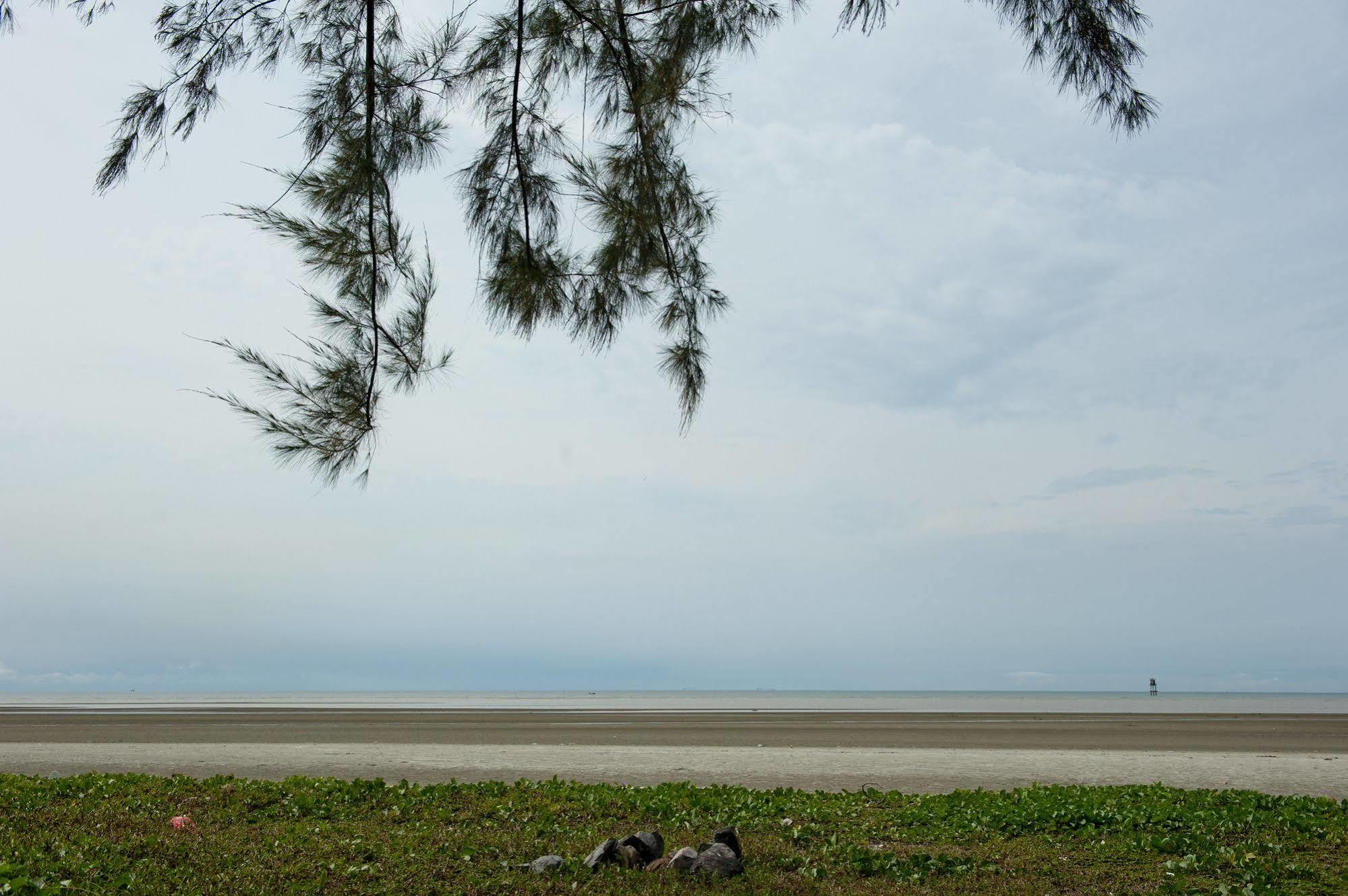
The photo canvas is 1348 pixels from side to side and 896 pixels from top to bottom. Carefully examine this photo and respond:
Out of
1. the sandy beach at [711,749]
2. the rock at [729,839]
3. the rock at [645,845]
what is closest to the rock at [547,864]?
the rock at [645,845]

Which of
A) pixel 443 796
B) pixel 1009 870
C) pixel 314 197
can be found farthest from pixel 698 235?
pixel 443 796

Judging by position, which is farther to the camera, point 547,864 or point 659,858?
point 659,858

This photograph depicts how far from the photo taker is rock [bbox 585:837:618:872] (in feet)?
20.0

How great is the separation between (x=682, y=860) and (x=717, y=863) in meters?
0.23

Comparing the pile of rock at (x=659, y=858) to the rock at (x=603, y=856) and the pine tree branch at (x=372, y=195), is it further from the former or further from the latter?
the pine tree branch at (x=372, y=195)

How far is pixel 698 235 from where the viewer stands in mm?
6848

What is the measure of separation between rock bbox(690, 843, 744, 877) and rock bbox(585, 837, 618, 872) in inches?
22.5

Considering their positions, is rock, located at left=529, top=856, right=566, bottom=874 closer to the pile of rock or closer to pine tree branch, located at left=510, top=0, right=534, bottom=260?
the pile of rock

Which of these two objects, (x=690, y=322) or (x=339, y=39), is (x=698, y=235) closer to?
(x=690, y=322)

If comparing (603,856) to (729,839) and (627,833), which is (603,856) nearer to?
(729,839)

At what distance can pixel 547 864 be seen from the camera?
6.10 metres

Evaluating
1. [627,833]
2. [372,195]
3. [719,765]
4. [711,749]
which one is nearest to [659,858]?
[627,833]

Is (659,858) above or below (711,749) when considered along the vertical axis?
above

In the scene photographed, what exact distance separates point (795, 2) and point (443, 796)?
730cm
